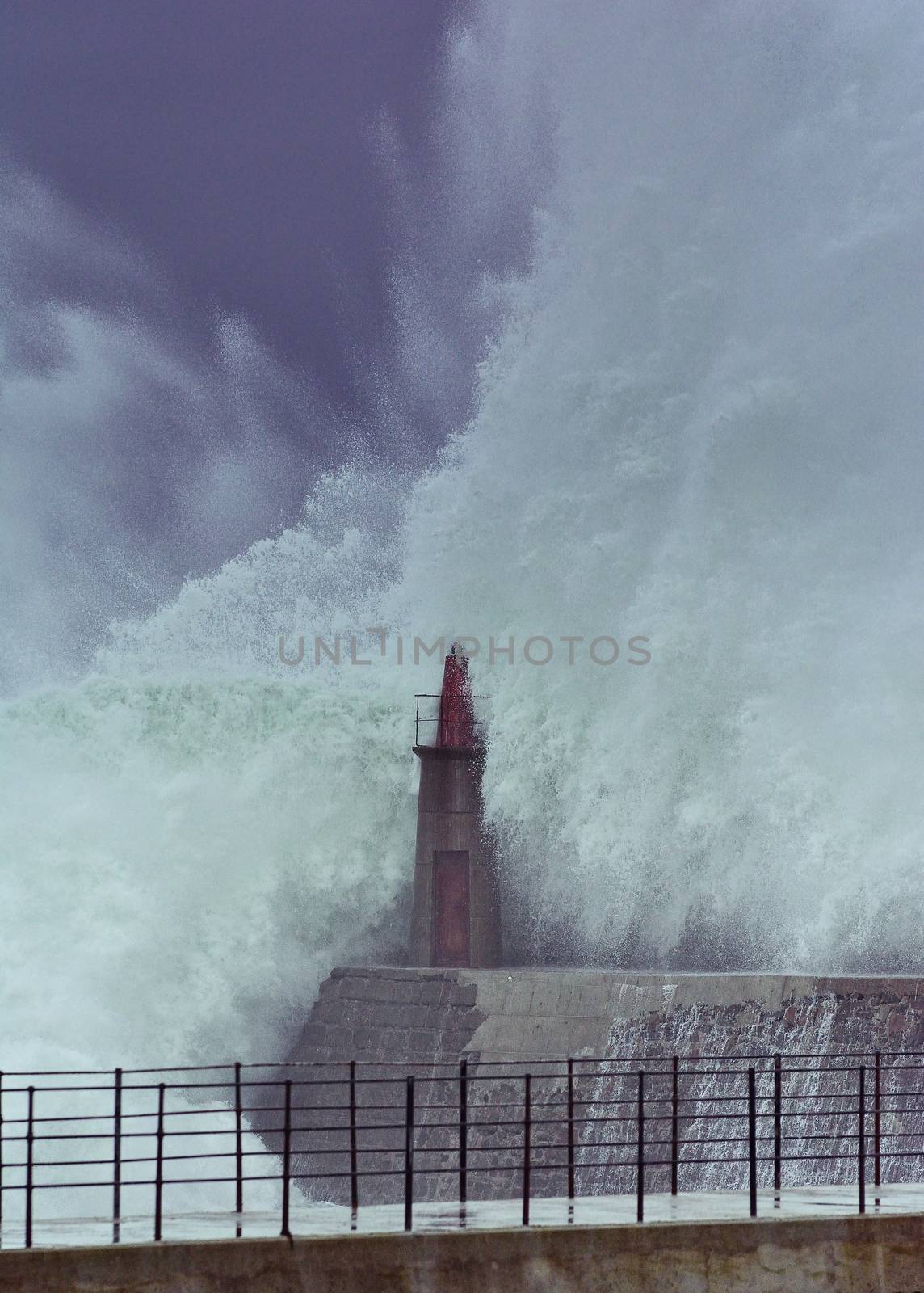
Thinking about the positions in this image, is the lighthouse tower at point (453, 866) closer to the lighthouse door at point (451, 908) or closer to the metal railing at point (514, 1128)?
the lighthouse door at point (451, 908)

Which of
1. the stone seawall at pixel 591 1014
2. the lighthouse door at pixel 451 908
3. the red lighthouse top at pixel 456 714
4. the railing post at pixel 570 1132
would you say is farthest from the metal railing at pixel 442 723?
the railing post at pixel 570 1132

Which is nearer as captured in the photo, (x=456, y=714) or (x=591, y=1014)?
(x=591, y=1014)

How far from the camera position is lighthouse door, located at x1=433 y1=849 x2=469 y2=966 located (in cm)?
2111

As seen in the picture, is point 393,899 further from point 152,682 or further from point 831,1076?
point 831,1076

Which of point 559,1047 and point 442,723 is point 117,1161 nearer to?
point 559,1047

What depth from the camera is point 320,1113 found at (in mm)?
18219

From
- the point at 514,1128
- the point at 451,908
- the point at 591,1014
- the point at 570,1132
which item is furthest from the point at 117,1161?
the point at 451,908

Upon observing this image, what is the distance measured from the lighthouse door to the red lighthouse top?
4.22 ft

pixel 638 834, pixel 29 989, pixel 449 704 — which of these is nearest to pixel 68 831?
pixel 29 989

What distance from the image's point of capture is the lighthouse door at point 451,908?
21.1m

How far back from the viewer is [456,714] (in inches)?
869

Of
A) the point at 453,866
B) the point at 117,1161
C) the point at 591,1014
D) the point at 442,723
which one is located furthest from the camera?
the point at 442,723

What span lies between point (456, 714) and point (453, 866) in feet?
5.99

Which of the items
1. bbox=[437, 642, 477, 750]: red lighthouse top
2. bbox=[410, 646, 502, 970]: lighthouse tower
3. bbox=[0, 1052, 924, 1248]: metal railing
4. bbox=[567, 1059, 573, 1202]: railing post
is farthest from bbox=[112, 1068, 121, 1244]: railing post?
bbox=[437, 642, 477, 750]: red lighthouse top
